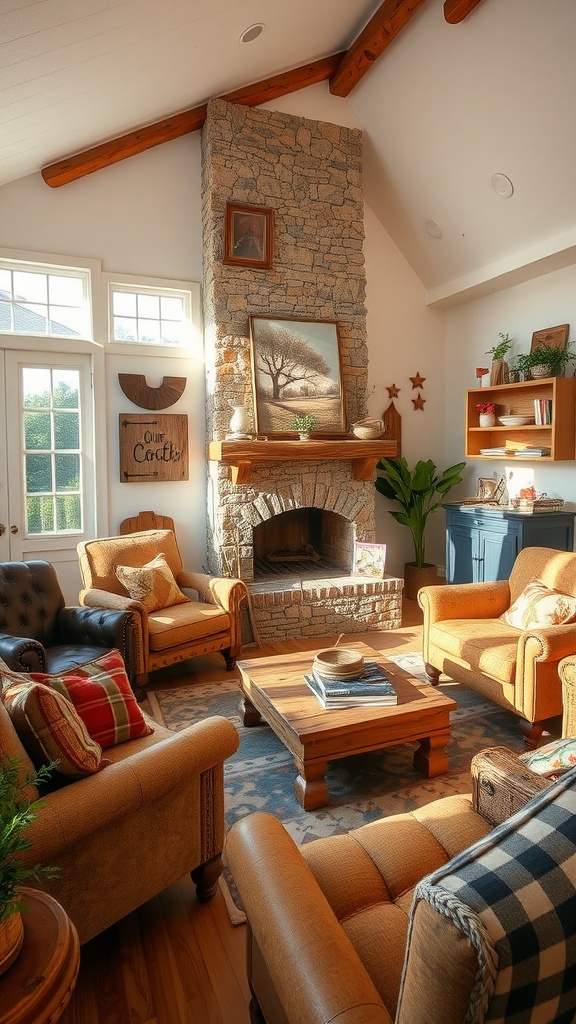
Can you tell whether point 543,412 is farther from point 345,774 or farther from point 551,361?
point 345,774

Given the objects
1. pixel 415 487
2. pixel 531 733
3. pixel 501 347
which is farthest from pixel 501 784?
pixel 501 347

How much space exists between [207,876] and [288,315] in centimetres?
416

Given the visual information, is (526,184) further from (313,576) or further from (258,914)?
(258,914)

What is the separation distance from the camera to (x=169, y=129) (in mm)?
4684

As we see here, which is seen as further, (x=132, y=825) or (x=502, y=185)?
(x=502, y=185)

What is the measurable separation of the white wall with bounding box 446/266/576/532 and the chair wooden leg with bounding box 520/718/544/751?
237 centimetres

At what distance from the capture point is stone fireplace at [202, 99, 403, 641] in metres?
4.75

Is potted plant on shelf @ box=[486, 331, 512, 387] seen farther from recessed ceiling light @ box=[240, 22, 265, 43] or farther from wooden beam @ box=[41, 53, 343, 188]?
recessed ceiling light @ box=[240, 22, 265, 43]

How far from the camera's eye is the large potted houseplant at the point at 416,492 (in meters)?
5.75

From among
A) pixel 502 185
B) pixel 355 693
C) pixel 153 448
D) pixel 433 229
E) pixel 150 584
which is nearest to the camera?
pixel 355 693

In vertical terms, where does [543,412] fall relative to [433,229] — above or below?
below

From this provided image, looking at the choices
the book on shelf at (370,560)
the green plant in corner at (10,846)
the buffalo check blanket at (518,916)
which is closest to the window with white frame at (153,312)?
the book on shelf at (370,560)

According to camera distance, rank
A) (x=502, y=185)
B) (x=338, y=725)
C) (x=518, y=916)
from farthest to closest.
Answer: (x=502, y=185) → (x=338, y=725) → (x=518, y=916)

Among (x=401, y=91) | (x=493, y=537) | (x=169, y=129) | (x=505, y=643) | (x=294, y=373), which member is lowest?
(x=505, y=643)
